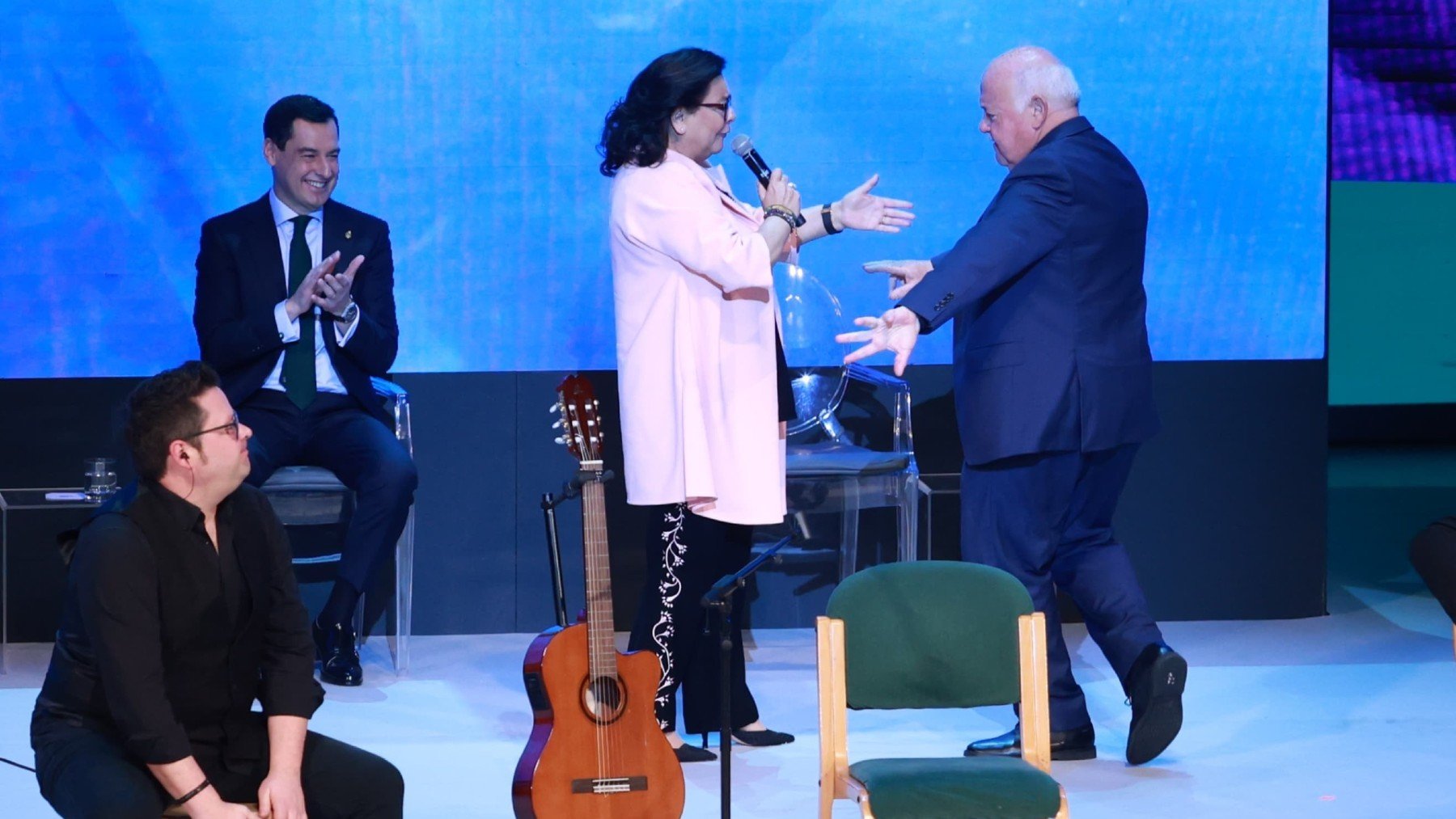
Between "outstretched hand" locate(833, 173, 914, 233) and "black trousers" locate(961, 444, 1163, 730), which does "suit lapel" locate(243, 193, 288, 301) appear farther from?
"black trousers" locate(961, 444, 1163, 730)

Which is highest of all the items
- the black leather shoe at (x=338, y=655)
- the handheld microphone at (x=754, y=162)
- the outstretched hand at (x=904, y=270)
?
the handheld microphone at (x=754, y=162)

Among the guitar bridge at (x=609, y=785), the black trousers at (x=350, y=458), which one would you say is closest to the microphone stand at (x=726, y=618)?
the guitar bridge at (x=609, y=785)

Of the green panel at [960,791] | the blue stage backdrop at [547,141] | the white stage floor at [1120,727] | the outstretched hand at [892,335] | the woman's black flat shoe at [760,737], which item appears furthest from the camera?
the blue stage backdrop at [547,141]

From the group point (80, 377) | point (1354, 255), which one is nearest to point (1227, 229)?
point (80, 377)

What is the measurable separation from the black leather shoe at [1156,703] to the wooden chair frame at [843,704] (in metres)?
0.99

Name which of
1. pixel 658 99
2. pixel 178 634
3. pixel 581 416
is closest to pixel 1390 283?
pixel 658 99

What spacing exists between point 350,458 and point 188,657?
2148 mm

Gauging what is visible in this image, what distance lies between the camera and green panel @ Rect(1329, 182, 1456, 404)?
1096cm

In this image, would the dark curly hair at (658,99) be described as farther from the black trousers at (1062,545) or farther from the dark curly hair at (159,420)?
the dark curly hair at (159,420)

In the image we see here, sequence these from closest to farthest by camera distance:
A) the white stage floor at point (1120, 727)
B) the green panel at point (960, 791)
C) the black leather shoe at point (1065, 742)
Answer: the green panel at point (960, 791)
the white stage floor at point (1120, 727)
the black leather shoe at point (1065, 742)

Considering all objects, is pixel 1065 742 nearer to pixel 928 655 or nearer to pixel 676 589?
pixel 676 589

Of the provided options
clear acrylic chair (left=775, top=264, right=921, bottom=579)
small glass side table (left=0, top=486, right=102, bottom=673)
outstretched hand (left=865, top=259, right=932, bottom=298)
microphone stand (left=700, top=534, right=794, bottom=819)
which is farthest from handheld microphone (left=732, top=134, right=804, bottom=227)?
small glass side table (left=0, top=486, right=102, bottom=673)

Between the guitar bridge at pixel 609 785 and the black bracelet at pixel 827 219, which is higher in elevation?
the black bracelet at pixel 827 219

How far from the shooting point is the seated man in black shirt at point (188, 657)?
8.66ft
